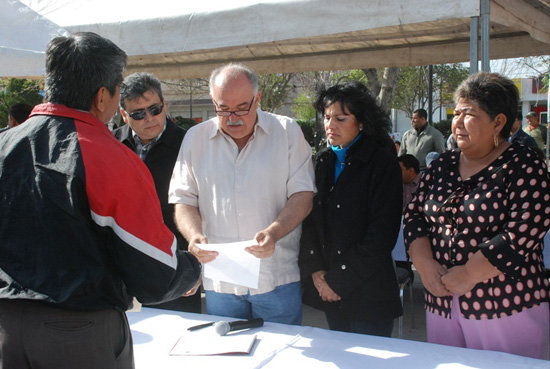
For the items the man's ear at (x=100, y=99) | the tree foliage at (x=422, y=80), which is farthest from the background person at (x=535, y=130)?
the tree foliage at (x=422, y=80)

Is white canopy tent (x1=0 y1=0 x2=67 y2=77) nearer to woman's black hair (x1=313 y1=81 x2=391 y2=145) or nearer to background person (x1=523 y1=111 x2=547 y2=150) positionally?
woman's black hair (x1=313 y1=81 x2=391 y2=145)

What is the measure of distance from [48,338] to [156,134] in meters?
1.74

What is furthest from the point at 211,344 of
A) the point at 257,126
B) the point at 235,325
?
the point at 257,126

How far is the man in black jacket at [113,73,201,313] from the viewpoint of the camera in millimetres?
2752

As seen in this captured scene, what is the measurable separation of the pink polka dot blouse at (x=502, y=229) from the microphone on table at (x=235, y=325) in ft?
2.45

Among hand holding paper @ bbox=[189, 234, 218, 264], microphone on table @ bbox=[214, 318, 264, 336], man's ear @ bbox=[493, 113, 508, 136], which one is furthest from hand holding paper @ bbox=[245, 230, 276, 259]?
man's ear @ bbox=[493, 113, 508, 136]

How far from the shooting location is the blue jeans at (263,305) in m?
2.28

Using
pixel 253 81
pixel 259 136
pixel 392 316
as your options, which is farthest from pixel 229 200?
pixel 392 316

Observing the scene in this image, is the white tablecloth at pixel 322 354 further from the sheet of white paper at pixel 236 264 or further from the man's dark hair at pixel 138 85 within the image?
the man's dark hair at pixel 138 85

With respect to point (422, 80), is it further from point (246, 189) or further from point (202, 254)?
point (202, 254)

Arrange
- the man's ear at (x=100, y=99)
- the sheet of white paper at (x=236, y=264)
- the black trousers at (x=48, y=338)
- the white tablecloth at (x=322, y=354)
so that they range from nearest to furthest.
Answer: the black trousers at (x=48, y=338) < the man's ear at (x=100, y=99) < the white tablecloth at (x=322, y=354) < the sheet of white paper at (x=236, y=264)

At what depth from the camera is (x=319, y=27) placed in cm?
289

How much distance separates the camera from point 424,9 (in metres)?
2.66

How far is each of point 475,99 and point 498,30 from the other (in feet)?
9.09
